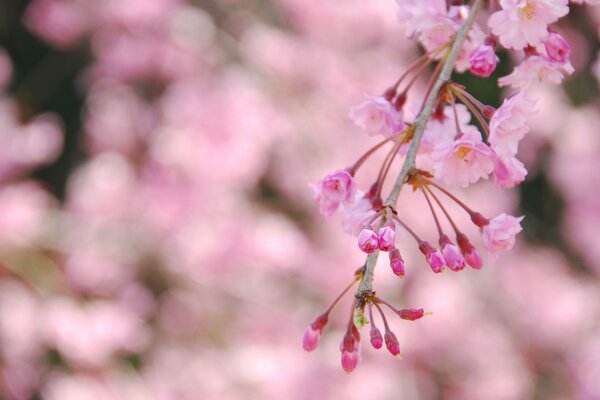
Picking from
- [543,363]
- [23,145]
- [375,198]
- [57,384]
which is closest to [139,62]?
[23,145]

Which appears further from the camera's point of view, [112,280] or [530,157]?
[530,157]

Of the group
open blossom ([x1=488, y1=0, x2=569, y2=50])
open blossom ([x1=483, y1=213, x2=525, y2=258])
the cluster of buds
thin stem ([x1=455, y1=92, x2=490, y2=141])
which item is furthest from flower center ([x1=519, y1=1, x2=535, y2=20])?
the cluster of buds

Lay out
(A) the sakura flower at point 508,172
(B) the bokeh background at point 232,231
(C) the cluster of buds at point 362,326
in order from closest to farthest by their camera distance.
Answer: (C) the cluster of buds at point 362,326, (A) the sakura flower at point 508,172, (B) the bokeh background at point 232,231

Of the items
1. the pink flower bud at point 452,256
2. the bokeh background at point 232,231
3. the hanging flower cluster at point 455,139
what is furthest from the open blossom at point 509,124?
the bokeh background at point 232,231

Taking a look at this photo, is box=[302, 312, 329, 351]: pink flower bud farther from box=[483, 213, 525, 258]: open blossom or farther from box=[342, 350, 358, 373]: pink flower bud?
box=[483, 213, 525, 258]: open blossom

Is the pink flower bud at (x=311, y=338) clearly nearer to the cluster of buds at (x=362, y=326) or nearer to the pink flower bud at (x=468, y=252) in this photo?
the cluster of buds at (x=362, y=326)

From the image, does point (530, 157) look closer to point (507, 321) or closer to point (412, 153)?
point (507, 321)

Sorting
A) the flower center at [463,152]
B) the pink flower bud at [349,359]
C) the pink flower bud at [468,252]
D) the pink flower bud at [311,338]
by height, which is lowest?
the pink flower bud at [311,338]
